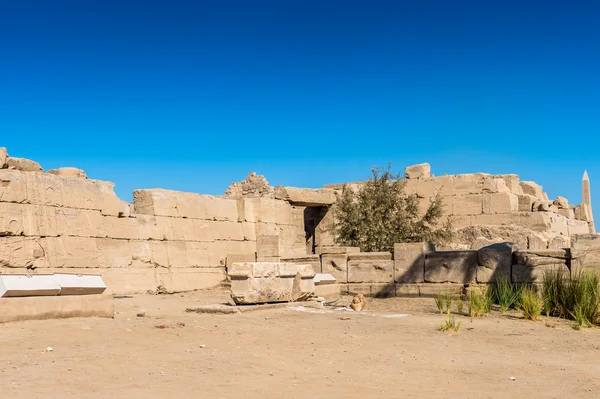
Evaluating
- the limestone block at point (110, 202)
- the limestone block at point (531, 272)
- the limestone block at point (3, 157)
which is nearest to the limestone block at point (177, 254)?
the limestone block at point (110, 202)

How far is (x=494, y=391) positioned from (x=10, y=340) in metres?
4.98

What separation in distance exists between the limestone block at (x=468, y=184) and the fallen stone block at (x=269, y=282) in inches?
417

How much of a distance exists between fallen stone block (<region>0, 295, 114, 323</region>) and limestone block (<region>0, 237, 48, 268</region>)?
3.62 m

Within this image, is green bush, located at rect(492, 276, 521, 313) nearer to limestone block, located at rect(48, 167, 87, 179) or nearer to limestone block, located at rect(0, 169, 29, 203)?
limestone block, located at rect(0, 169, 29, 203)

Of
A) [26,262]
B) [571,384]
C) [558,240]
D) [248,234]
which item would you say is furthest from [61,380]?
[558,240]

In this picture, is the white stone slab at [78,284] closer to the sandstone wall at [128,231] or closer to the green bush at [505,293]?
the sandstone wall at [128,231]

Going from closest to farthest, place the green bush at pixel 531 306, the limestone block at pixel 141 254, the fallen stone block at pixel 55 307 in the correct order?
the fallen stone block at pixel 55 307, the green bush at pixel 531 306, the limestone block at pixel 141 254

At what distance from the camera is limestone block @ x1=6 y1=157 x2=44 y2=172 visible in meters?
12.6

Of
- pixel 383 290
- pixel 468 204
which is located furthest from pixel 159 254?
pixel 468 204

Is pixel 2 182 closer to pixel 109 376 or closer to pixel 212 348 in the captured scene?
pixel 212 348

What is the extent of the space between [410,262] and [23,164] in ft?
27.3

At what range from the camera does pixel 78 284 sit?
8.77 m

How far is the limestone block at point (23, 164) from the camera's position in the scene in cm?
1259

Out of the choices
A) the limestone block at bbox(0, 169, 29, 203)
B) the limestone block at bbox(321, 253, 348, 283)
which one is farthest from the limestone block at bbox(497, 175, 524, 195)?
the limestone block at bbox(0, 169, 29, 203)
